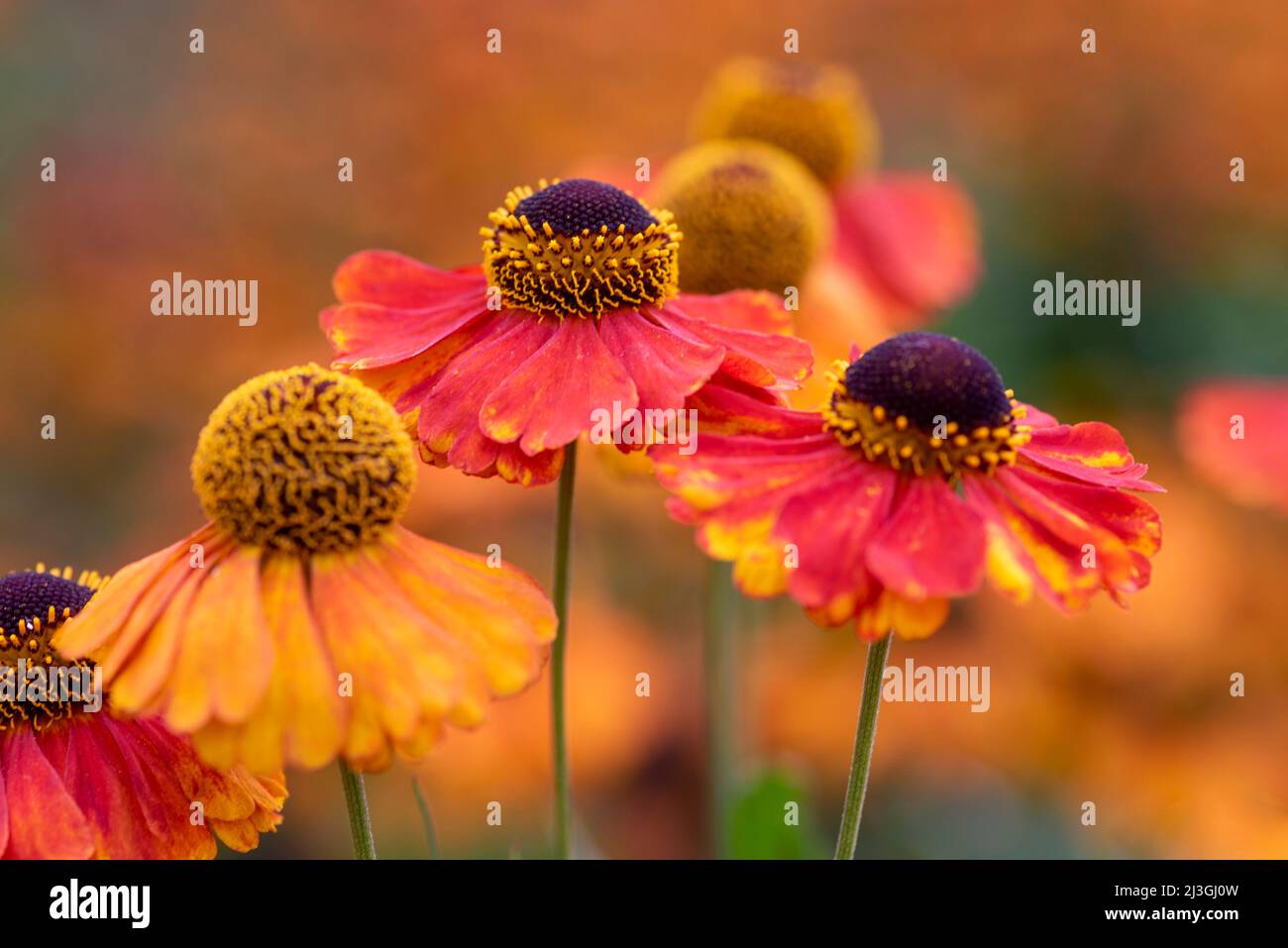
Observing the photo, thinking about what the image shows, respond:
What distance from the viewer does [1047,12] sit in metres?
3.22

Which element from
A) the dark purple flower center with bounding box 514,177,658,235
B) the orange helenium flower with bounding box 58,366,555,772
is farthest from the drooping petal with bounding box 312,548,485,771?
the dark purple flower center with bounding box 514,177,658,235

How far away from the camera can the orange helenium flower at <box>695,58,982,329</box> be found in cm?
204

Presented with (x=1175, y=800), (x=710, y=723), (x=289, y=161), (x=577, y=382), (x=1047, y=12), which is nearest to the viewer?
(x=577, y=382)

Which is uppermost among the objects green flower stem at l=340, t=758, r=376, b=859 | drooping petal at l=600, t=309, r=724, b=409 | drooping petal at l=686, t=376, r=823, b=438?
drooping petal at l=600, t=309, r=724, b=409

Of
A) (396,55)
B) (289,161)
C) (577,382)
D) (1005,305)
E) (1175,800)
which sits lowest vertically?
(1175,800)

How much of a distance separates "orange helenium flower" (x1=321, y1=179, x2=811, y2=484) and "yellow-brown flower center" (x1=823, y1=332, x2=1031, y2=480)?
69 millimetres

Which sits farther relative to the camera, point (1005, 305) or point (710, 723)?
point (1005, 305)

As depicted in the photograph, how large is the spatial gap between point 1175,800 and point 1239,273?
130 centimetres

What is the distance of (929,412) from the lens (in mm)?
871

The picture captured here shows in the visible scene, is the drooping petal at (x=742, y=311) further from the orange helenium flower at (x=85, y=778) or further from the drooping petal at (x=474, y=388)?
the orange helenium flower at (x=85, y=778)

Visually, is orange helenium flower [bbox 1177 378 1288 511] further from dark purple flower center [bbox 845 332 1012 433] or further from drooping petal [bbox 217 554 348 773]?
drooping petal [bbox 217 554 348 773]

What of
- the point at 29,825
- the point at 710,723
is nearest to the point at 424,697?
the point at 29,825

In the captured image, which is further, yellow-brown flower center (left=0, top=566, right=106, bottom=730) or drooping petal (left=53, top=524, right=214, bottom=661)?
yellow-brown flower center (left=0, top=566, right=106, bottom=730)
